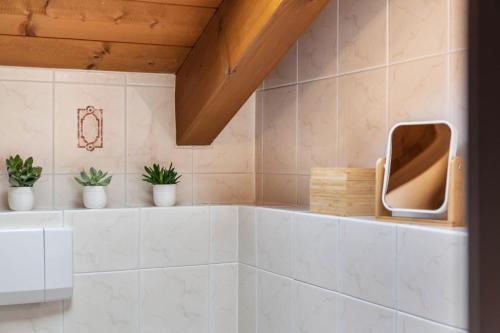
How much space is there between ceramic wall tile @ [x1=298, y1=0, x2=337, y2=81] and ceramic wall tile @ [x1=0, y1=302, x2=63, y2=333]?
1174mm

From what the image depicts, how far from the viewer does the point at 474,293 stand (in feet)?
0.65

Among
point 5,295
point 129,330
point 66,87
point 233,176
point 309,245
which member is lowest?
point 129,330

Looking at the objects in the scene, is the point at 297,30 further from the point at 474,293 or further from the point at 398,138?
the point at 474,293

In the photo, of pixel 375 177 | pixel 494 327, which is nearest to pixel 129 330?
pixel 375 177

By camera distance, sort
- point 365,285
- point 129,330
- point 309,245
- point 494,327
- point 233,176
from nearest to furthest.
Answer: point 494,327, point 365,285, point 309,245, point 129,330, point 233,176

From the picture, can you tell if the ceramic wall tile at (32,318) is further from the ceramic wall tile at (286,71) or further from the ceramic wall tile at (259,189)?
the ceramic wall tile at (286,71)

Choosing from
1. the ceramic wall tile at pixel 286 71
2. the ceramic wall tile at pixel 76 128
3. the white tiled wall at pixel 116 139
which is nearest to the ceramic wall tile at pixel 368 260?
the ceramic wall tile at pixel 286 71

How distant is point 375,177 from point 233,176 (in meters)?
0.90

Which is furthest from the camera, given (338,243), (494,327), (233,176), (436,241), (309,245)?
(233,176)

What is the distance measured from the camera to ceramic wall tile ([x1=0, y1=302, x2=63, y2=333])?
2117 mm

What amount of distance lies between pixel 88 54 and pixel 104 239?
2.13 ft

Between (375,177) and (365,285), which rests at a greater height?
(375,177)

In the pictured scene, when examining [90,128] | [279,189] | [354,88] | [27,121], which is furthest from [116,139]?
[354,88]

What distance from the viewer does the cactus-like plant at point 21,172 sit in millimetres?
2160
